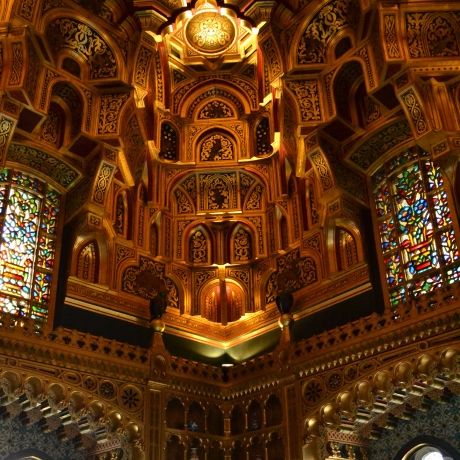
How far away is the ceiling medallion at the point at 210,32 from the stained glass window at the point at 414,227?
176 inches

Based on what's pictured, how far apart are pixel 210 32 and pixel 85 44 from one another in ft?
9.64

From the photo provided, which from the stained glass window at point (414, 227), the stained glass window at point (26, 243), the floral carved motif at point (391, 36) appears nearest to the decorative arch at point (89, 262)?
the stained glass window at point (26, 243)

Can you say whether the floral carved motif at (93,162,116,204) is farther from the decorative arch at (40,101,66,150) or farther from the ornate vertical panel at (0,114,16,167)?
the ornate vertical panel at (0,114,16,167)

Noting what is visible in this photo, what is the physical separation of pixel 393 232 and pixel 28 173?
675 cm

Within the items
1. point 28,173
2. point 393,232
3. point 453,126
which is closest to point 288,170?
point 393,232

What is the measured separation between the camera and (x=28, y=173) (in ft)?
45.5

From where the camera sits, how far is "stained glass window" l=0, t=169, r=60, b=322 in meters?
12.6

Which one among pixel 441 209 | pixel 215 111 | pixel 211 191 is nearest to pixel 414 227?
pixel 441 209

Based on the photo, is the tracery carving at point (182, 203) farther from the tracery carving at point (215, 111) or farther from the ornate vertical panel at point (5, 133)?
the ornate vertical panel at point (5, 133)

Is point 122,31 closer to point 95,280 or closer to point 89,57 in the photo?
point 89,57

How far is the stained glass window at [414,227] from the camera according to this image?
39.4 ft

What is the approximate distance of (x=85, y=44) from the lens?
45.1ft

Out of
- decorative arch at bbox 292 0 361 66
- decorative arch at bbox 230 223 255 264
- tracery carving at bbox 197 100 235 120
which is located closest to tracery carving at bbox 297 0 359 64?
decorative arch at bbox 292 0 361 66

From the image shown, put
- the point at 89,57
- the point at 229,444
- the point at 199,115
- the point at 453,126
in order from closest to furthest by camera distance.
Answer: the point at 453,126, the point at 229,444, the point at 89,57, the point at 199,115
